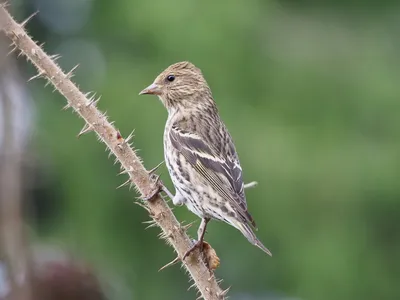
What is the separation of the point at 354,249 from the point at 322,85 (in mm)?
1919

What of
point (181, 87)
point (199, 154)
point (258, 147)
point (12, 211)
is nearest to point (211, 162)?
point (199, 154)

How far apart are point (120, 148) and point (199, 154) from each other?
1.59 meters

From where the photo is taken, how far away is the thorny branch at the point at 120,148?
2.53 meters

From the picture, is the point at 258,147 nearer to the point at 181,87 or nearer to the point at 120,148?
the point at 181,87

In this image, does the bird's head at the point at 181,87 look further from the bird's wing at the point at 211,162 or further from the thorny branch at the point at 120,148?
the thorny branch at the point at 120,148

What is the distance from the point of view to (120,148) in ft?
8.68

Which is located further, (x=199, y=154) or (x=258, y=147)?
(x=258, y=147)

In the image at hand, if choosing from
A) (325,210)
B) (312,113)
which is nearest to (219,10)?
(312,113)

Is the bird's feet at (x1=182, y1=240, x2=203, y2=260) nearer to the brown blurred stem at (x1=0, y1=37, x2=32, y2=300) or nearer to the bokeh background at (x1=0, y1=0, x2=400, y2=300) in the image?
the brown blurred stem at (x1=0, y1=37, x2=32, y2=300)

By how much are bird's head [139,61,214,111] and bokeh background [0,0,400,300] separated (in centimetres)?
379

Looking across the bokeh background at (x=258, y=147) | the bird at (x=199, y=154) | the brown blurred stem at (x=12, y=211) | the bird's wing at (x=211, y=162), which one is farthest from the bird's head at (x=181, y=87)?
the bokeh background at (x=258, y=147)

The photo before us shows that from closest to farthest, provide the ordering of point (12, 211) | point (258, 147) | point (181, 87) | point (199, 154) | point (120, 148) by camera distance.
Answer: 1. point (12, 211)
2. point (120, 148)
3. point (199, 154)
4. point (181, 87)
5. point (258, 147)

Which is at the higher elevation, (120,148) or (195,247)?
(120,148)

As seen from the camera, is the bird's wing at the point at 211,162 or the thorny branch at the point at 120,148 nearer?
the thorny branch at the point at 120,148
